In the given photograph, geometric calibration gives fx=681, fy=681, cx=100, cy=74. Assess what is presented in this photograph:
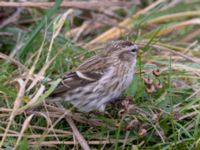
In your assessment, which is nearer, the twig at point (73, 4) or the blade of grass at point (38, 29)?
the blade of grass at point (38, 29)

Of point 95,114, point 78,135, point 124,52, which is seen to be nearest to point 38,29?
point 124,52

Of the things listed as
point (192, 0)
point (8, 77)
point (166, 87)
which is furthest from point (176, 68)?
point (192, 0)

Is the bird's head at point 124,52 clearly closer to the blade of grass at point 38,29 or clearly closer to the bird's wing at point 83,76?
the bird's wing at point 83,76

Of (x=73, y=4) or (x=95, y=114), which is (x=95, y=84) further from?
(x=73, y=4)

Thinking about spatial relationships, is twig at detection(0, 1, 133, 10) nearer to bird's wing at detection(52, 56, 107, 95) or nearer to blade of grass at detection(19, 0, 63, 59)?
blade of grass at detection(19, 0, 63, 59)

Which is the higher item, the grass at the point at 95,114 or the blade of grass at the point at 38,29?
the blade of grass at the point at 38,29

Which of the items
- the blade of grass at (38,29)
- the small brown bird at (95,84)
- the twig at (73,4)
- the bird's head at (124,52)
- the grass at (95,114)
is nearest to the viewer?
the grass at (95,114)

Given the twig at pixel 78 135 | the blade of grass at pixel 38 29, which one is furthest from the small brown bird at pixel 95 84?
the blade of grass at pixel 38 29

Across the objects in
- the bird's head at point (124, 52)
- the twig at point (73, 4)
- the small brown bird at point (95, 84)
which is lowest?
the small brown bird at point (95, 84)

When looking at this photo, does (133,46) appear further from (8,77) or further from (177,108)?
(8,77)
